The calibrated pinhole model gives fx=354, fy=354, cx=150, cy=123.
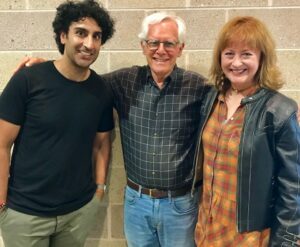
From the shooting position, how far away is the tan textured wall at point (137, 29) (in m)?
1.81

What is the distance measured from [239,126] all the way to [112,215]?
3.43ft

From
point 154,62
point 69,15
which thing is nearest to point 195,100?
point 154,62

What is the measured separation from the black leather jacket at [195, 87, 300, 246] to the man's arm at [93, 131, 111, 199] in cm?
75

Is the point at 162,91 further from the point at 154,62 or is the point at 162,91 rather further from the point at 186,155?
the point at 186,155

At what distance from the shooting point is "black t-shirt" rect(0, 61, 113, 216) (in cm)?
146

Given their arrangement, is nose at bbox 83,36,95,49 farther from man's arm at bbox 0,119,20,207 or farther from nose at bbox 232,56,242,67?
nose at bbox 232,56,242,67

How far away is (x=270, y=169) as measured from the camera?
1.29m

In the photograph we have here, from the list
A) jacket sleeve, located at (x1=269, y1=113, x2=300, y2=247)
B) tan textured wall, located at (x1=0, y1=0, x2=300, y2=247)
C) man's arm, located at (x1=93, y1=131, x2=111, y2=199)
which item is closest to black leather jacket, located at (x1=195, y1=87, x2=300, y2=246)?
jacket sleeve, located at (x1=269, y1=113, x2=300, y2=247)

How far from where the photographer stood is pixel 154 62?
1572mm

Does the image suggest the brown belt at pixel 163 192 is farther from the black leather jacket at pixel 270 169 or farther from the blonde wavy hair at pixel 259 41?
the blonde wavy hair at pixel 259 41

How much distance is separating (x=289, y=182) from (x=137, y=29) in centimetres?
107

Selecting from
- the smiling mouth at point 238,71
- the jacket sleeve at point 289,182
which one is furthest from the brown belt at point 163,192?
the smiling mouth at point 238,71

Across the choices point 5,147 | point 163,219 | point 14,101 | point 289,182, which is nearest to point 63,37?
point 14,101

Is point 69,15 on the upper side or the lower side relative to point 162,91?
upper
